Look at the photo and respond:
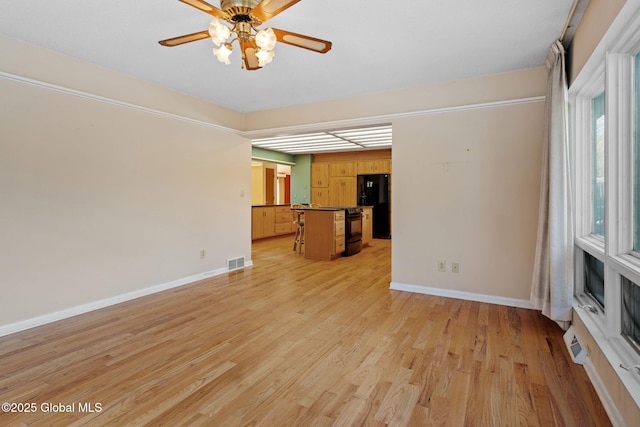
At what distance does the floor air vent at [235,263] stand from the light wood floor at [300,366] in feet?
4.32

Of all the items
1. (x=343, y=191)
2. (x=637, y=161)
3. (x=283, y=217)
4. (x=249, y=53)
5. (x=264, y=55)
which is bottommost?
(x=283, y=217)

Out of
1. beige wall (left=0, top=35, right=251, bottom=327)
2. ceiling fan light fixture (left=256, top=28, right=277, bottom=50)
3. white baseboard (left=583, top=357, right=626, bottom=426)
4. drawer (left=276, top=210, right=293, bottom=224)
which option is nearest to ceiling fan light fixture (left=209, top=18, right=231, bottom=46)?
ceiling fan light fixture (left=256, top=28, right=277, bottom=50)

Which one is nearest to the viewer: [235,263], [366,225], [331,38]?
[331,38]

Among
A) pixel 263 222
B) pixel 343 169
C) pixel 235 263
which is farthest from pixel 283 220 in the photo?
pixel 235 263

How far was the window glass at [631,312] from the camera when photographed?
166 cm

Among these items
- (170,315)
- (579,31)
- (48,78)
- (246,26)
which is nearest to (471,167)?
(579,31)

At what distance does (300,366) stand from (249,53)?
84.1 inches

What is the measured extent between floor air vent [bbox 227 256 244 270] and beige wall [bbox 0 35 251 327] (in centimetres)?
31

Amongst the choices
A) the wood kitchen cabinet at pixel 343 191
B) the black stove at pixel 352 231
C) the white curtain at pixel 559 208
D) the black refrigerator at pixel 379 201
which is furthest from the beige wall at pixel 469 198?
the wood kitchen cabinet at pixel 343 191

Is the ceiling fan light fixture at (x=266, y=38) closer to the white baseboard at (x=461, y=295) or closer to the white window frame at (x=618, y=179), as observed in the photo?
the white window frame at (x=618, y=179)

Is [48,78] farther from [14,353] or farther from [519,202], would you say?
[519,202]

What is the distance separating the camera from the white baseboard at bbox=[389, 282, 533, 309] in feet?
10.9

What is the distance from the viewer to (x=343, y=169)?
916 centimetres

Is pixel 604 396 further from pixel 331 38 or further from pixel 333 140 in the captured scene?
pixel 333 140
